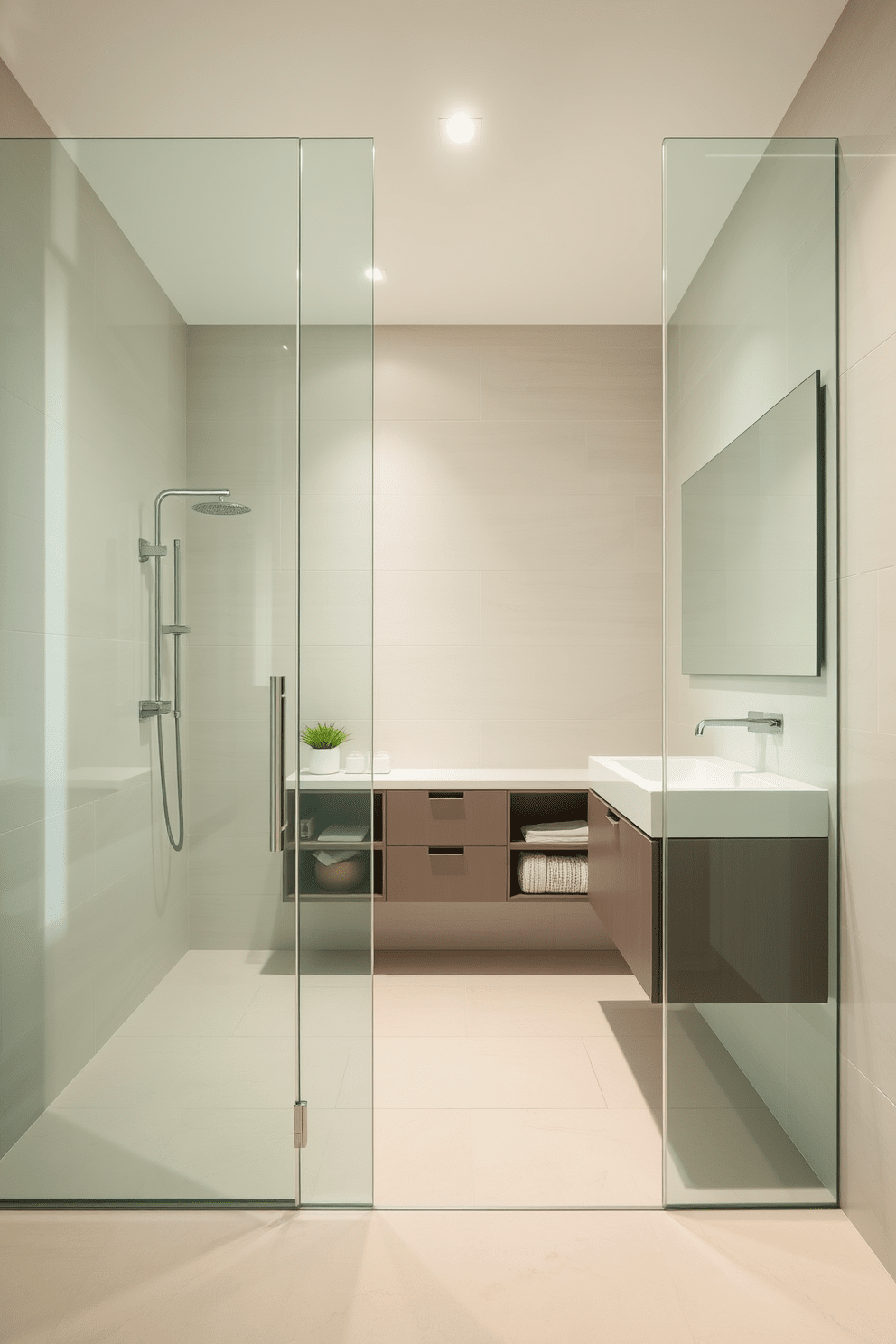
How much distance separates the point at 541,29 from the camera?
6.46ft

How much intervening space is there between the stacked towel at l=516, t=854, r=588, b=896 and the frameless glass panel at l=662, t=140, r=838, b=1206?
137 cm

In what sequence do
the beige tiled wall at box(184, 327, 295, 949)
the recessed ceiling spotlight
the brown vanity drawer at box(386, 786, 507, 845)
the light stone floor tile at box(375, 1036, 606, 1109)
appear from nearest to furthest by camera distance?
1. the beige tiled wall at box(184, 327, 295, 949)
2. the recessed ceiling spotlight
3. the light stone floor tile at box(375, 1036, 606, 1109)
4. the brown vanity drawer at box(386, 786, 507, 845)

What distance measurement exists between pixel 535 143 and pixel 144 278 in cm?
125

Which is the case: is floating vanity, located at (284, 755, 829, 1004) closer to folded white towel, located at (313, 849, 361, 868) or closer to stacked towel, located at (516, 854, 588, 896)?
folded white towel, located at (313, 849, 361, 868)

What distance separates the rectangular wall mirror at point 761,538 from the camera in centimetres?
194

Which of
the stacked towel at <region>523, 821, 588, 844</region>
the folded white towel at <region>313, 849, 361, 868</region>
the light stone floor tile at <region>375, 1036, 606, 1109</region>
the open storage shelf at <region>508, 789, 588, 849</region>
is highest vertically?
the folded white towel at <region>313, 849, 361, 868</region>

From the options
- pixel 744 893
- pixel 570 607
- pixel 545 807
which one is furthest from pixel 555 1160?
pixel 570 607

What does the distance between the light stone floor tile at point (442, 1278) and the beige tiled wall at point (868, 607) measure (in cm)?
20

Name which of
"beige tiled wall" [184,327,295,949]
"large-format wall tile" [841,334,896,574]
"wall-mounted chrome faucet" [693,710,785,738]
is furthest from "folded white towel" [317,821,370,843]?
"large-format wall tile" [841,334,896,574]

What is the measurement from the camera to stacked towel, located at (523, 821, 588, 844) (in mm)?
3306

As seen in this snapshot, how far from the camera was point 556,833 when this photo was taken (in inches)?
131

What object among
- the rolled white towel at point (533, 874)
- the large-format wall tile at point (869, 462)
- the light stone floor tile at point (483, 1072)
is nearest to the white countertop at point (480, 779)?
the rolled white towel at point (533, 874)

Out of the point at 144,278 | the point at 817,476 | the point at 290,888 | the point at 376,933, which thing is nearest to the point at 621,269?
the point at 817,476

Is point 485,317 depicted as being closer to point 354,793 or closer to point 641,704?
point 641,704
